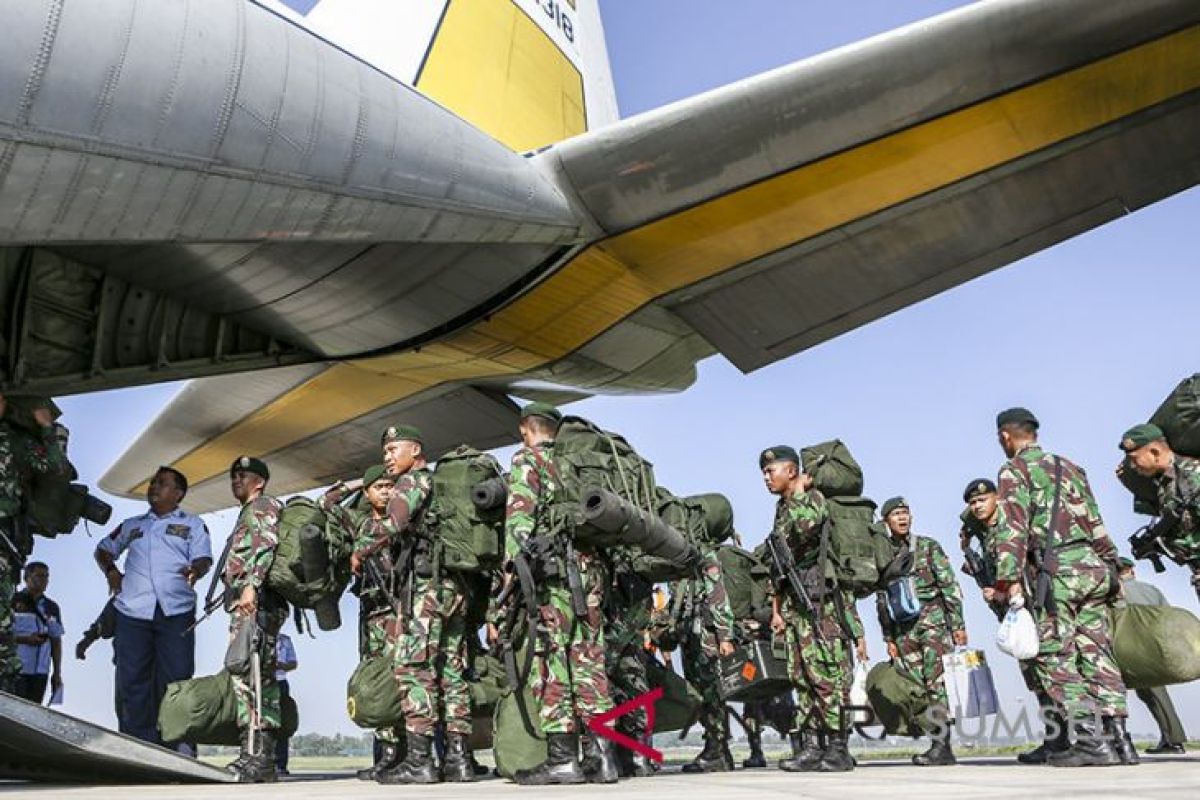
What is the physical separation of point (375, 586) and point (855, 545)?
279 centimetres

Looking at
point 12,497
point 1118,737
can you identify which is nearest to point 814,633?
point 1118,737

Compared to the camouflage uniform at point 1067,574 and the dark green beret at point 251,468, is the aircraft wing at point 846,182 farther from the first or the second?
the camouflage uniform at point 1067,574

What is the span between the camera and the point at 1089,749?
4988 mm

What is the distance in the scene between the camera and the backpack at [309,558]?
581 cm

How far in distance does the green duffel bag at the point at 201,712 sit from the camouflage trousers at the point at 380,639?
0.60 metres

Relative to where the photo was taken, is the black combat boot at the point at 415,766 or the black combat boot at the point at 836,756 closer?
the black combat boot at the point at 415,766

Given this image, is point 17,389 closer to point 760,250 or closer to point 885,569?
point 760,250

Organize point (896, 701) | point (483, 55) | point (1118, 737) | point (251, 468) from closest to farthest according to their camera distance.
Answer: point (1118, 737) → point (251, 468) → point (896, 701) → point (483, 55)

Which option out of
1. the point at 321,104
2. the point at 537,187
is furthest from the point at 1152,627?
the point at 321,104

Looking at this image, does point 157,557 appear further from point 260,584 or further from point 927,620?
point 927,620

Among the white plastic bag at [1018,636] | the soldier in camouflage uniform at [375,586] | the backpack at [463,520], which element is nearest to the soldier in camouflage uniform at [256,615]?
the soldier in camouflage uniform at [375,586]

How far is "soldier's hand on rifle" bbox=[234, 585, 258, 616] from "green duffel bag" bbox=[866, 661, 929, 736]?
3.78 metres

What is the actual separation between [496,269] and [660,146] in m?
1.49

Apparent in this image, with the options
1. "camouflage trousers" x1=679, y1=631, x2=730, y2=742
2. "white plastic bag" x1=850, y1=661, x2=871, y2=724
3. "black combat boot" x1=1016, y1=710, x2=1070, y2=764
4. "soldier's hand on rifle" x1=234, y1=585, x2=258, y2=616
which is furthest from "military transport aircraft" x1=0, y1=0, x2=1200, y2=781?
"black combat boot" x1=1016, y1=710, x2=1070, y2=764
